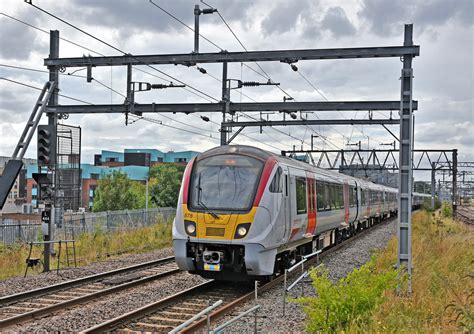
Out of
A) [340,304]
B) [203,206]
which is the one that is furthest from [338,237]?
[340,304]

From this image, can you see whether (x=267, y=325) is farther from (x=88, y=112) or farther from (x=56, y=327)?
(x=88, y=112)

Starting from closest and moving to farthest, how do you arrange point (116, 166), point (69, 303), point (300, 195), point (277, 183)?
point (69, 303)
point (277, 183)
point (300, 195)
point (116, 166)

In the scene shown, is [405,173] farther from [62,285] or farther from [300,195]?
[62,285]

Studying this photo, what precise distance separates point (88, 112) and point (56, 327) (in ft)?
38.9

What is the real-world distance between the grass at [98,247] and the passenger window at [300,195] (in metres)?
6.98

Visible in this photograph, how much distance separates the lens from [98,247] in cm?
1972

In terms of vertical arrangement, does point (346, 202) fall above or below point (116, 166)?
below

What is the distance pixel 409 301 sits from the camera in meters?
9.82

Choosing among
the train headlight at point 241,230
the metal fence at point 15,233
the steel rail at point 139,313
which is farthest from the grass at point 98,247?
the train headlight at point 241,230

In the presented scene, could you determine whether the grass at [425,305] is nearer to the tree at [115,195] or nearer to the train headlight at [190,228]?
the train headlight at [190,228]

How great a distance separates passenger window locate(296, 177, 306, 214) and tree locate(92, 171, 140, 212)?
5264 centimetres

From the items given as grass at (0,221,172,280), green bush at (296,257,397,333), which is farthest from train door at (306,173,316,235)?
grass at (0,221,172,280)

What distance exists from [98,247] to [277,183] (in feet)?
33.2

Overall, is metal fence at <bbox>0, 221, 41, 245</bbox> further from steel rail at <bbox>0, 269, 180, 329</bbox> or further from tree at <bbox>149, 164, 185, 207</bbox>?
tree at <bbox>149, 164, 185, 207</bbox>
